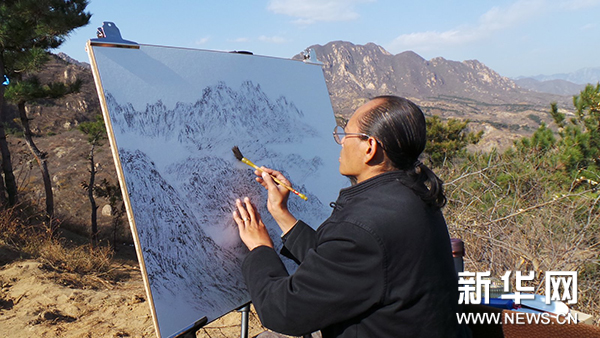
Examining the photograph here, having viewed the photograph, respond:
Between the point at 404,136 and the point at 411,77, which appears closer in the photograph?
the point at 404,136

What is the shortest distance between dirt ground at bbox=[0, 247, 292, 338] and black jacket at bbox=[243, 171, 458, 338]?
1540 millimetres

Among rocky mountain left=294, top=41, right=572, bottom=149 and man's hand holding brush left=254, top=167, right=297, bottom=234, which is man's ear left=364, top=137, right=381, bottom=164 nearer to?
man's hand holding brush left=254, top=167, right=297, bottom=234

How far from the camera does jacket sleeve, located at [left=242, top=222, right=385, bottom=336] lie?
3.17ft

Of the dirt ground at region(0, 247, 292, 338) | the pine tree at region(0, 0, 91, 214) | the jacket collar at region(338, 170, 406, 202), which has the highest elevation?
the pine tree at region(0, 0, 91, 214)

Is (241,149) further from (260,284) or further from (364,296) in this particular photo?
(364,296)

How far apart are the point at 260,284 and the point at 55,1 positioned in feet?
29.3

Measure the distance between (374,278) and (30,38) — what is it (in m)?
9.19

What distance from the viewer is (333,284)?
3.18 feet

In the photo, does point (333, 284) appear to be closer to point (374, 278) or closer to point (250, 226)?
point (374, 278)

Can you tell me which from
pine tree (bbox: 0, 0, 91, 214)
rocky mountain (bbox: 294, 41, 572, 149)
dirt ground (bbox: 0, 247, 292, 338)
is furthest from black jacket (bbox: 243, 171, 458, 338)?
rocky mountain (bbox: 294, 41, 572, 149)

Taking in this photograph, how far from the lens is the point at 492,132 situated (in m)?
38.2

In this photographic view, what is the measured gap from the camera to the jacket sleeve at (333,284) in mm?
967

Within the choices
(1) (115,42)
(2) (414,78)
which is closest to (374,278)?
(1) (115,42)

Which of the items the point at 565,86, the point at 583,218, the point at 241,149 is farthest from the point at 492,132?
the point at 565,86
